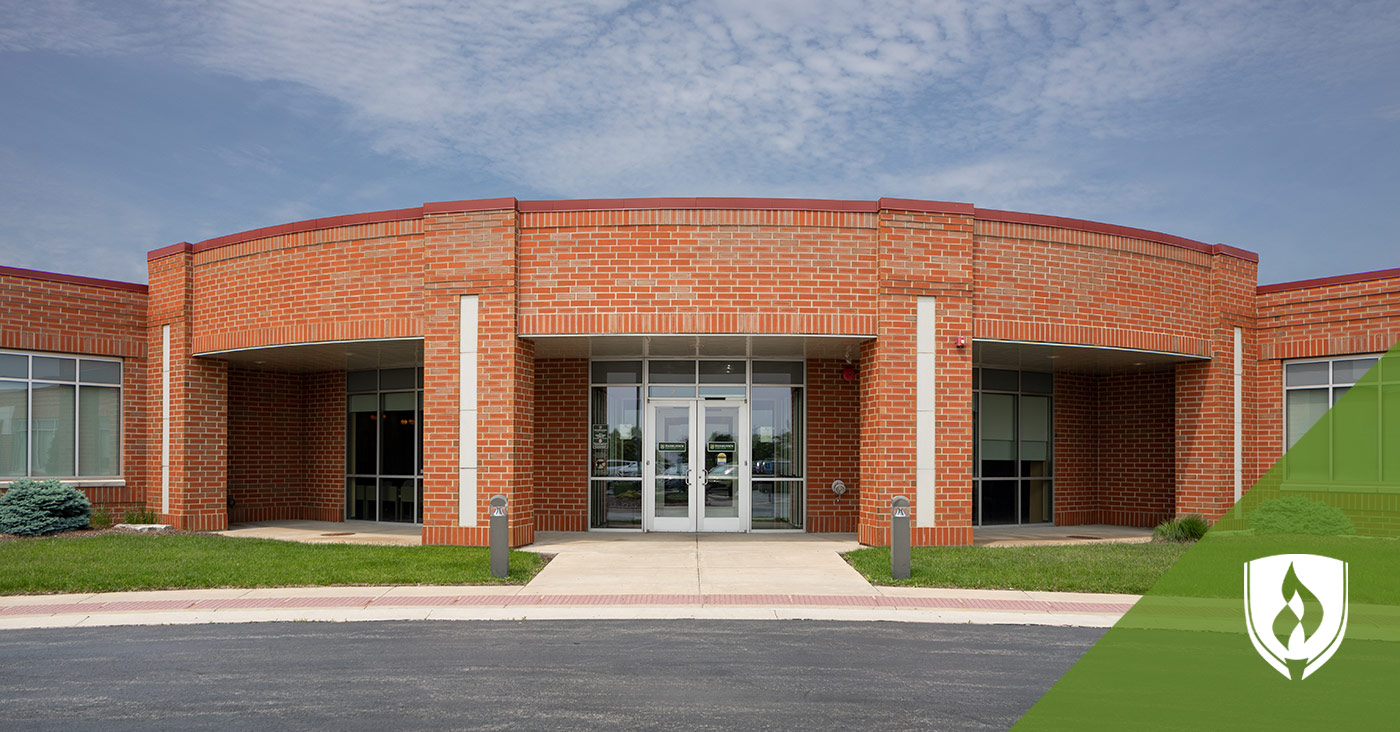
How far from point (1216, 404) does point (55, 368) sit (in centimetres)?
2013

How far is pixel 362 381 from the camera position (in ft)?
68.2

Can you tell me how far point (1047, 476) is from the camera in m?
20.6

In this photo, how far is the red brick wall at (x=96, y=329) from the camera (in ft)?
58.4

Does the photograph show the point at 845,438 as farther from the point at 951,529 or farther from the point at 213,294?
the point at 213,294

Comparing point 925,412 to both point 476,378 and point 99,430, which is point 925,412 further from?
point 99,430

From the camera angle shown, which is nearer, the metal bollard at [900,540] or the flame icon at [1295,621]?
the flame icon at [1295,621]

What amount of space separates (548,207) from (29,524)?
9.83 meters

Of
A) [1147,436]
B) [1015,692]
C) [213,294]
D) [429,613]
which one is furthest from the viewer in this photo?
[1147,436]

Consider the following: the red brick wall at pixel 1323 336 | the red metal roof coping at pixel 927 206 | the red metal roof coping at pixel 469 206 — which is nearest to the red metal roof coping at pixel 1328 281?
the red brick wall at pixel 1323 336

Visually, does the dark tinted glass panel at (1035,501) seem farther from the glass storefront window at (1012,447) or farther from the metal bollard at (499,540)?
the metal bollard at (499,540)

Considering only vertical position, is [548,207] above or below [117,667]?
above

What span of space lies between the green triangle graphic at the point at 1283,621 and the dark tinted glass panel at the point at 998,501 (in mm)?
3753

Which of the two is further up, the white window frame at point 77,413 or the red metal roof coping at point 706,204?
the red metal roof coping at point 706,204

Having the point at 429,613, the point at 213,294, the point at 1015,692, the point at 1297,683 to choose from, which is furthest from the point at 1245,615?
the point at 213,294
